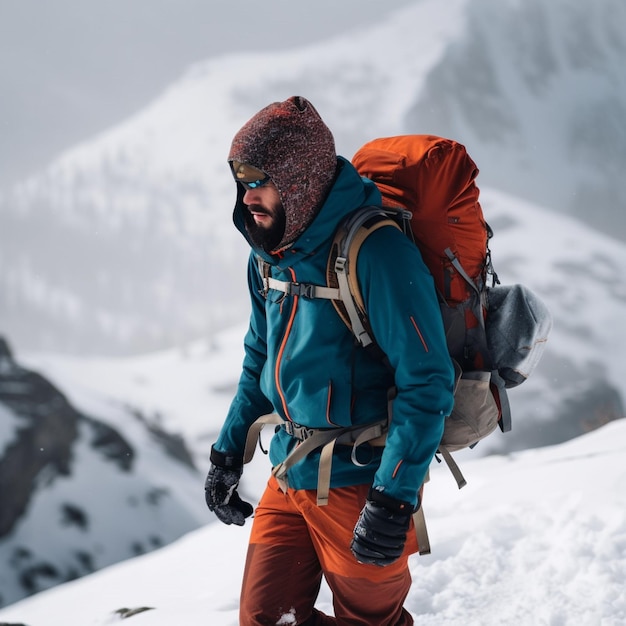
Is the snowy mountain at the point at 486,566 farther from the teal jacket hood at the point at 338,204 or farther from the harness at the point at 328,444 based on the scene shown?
the teal jacket hood at the point at 338,204

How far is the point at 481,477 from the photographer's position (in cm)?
728

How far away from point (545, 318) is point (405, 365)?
2.15ft

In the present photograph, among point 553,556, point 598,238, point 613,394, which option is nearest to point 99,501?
point 553,556

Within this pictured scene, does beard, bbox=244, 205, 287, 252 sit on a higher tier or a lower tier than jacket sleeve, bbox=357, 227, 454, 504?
higher

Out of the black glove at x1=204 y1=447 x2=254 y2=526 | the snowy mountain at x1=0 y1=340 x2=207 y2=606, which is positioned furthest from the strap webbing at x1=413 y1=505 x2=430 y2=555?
the snowy mountain at x1=0 y1=340 x2=207 y2=606

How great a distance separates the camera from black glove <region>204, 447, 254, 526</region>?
301 cm

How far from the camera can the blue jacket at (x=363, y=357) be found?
2273mm

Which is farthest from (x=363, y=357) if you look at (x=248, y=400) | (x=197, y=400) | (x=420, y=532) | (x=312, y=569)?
(x=197, y=400)

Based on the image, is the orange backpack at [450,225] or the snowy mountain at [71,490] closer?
the orange backpack at [450,225]

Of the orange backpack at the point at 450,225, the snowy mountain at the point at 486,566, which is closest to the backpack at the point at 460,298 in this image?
the orange backpack at the point at 450,225

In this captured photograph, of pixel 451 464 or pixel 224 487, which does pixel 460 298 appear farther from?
pixel 224 487

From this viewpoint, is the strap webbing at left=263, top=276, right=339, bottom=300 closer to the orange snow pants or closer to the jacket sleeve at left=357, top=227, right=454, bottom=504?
the jacket sleeve at left=357, top=227, right=454, bottom=504

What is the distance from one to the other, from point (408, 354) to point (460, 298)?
1.35 feet

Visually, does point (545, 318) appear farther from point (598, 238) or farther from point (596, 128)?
point (596, 128)
